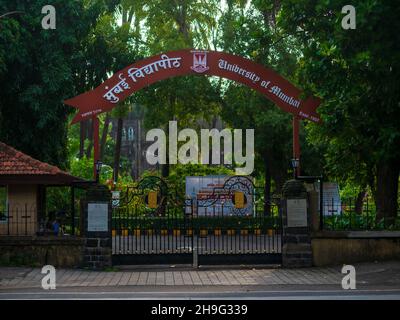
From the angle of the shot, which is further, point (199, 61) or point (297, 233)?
point (199, 61)

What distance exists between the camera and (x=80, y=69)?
31.1 meters

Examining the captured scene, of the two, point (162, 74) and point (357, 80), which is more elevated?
point (162, 74)

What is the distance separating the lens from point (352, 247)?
63.1 feet

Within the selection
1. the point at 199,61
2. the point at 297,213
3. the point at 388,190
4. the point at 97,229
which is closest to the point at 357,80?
the point at 297,213

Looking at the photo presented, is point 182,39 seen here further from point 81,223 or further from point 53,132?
point 81,223

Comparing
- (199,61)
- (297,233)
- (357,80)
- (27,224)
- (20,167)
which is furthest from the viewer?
(27,224)

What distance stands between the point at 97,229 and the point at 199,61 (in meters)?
5.76

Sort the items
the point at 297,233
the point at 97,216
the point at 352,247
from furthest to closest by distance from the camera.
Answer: the point at 352,247
the point at 297,233
the point at 97,216

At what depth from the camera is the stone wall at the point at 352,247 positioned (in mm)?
19203

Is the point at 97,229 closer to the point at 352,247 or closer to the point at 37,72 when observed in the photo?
the point at 352,247

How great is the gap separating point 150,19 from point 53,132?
55.2 feet

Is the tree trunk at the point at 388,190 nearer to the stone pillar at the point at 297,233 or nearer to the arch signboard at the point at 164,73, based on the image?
the stone pillar at the point at 297,233

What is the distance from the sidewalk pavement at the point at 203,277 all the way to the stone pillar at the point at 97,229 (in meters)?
0.48

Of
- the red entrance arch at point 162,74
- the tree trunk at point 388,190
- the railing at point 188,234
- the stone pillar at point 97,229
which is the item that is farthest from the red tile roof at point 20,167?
the tree trunk at point 388,190
